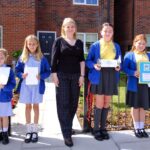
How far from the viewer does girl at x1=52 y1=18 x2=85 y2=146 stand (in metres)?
5.34

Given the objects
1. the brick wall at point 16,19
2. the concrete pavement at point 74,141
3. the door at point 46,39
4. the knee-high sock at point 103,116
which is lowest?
the concrete pavement at point 74,141

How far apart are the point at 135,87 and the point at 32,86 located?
67.2 inches

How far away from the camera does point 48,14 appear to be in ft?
60.1

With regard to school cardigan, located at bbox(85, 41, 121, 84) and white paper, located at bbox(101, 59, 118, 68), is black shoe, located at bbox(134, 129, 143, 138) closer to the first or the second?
school cardigan, located at bbox(85, 41, 121, 84)

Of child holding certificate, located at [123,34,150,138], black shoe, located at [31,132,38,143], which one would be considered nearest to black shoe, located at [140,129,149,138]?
child holding certificate, located at [123,34,150,138]

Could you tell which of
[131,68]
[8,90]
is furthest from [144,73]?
[8,90]

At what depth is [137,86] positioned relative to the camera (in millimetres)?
5828

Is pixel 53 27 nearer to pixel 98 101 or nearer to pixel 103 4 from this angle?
pixel 103 4

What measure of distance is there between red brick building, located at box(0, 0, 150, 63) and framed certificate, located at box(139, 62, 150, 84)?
11361mm

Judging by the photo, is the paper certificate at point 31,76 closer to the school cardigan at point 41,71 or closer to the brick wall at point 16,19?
the school cardigan at point 41,71

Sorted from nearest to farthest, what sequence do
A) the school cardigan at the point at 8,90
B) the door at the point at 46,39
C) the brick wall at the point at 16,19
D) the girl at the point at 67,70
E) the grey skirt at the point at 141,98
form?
the girl at the point at 67,70
the school cardigan at the point at 8,90
the grey skirt at the point at 141,98
the brick wall at the point at 16,19
the door at the point at 46,39

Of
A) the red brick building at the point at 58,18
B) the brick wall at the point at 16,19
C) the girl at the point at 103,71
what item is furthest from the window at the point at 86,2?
the girl at the point at 103,71

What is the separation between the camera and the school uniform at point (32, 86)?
18.3 feet

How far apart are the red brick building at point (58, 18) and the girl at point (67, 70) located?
11.7 m
